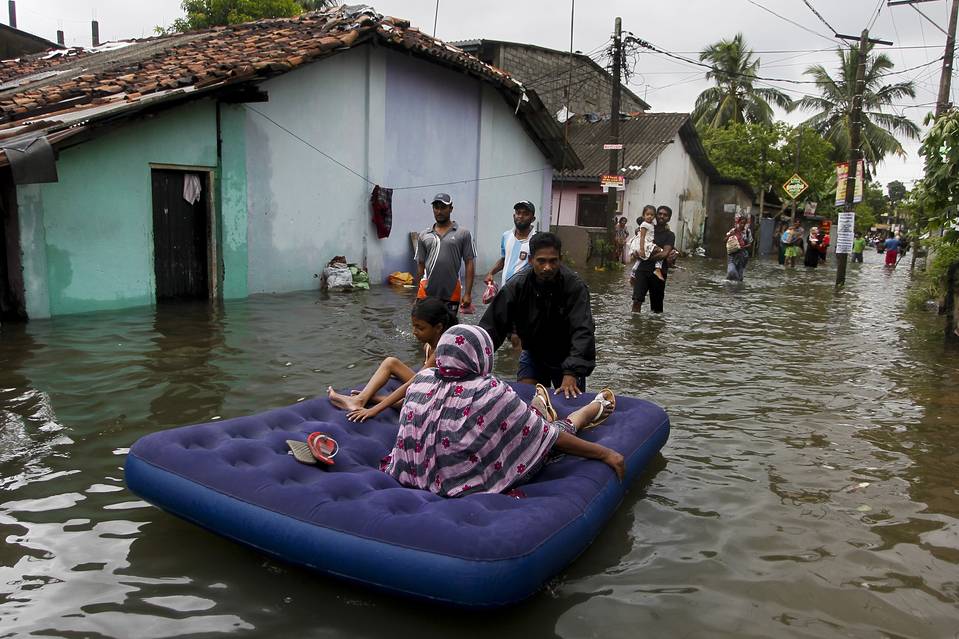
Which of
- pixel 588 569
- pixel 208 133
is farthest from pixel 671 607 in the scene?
pixel 208 133

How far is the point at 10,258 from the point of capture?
31.6 ft

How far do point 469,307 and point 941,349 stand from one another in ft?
21.7

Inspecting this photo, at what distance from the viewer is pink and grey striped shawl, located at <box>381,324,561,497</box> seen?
3.68 meters

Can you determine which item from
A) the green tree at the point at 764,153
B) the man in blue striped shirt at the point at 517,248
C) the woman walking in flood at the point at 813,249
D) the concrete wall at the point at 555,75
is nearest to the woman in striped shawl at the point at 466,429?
the man in blue striped shirt at the point at 517,248

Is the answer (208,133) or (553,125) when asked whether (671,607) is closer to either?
(208,133)

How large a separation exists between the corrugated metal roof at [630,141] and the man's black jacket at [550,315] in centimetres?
2392

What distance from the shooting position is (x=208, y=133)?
11.8 meters

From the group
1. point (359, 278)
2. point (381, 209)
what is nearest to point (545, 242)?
point (359, 278)

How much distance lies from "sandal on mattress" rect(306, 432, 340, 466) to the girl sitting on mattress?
2.14 ft

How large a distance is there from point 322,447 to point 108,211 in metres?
7.95

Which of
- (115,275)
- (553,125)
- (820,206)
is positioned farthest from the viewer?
(820,206)

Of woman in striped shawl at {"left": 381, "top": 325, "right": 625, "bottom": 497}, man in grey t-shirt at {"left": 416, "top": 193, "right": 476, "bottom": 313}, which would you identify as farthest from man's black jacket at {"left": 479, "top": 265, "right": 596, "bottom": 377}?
man in grey t-shirt at {"left": 416, "top": 193, "right": 476, "bottom": 313}

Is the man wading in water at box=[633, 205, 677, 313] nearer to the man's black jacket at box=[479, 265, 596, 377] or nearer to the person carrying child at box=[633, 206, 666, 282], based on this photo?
the person carrying child at box=[633, 206, 666, 282]

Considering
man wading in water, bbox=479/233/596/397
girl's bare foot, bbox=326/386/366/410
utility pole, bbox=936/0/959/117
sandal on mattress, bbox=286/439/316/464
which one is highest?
utility pole, bbox=936/0/959/117
